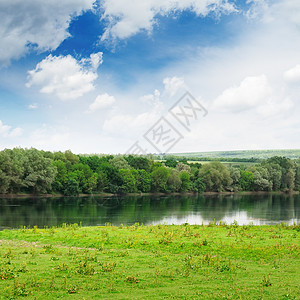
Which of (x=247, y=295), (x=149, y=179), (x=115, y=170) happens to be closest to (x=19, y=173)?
(x=115, y=170)

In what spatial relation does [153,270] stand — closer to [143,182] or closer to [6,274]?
[6,274]

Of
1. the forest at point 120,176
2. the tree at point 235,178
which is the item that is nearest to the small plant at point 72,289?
the forest at point 120,176

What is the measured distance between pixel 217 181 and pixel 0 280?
111m

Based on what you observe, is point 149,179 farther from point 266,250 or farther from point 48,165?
point 266,250

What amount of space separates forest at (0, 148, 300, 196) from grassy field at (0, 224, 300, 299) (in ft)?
229

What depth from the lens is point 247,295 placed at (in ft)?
36.6

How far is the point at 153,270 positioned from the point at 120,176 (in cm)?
9290

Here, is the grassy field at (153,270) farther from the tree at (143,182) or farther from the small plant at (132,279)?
the tree at (143,182)

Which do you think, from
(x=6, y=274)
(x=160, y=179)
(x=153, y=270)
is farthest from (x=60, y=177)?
(x=6, y=274)

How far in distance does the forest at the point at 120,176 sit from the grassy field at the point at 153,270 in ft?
229

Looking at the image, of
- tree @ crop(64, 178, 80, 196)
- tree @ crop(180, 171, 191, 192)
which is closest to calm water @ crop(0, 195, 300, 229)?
tree @ crop(64, 178, 80, 196)

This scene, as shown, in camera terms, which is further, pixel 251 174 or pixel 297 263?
pixel 251 174

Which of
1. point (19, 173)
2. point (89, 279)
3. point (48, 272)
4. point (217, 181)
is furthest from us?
point (217, 181)

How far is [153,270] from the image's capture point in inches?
583
